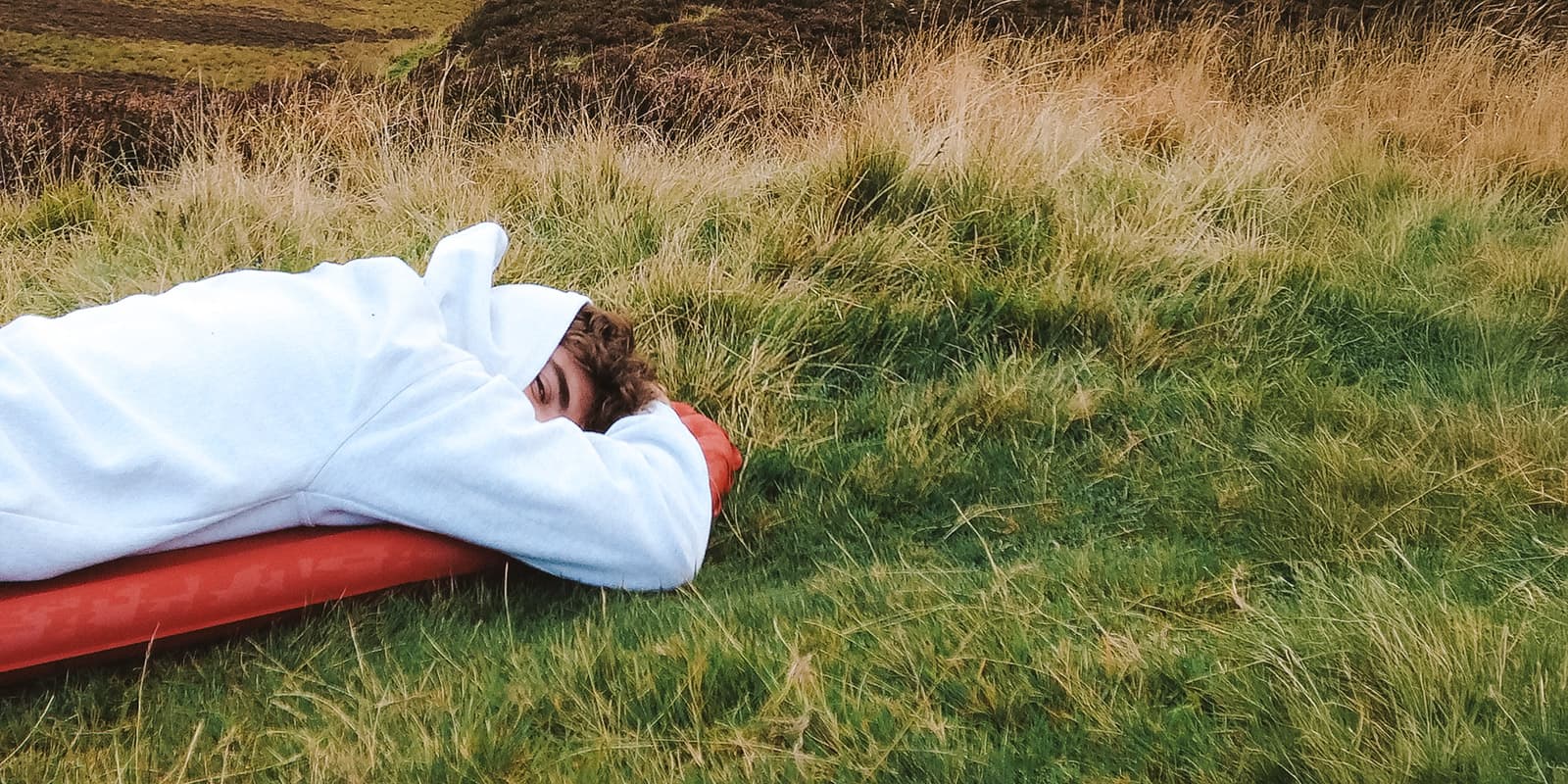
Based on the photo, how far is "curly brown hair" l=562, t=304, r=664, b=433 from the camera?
8.30 feet

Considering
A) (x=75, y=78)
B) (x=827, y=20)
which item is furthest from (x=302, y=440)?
(x=75, y=78)

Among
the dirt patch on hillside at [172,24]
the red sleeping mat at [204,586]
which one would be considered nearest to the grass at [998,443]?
the red sleeping mat at [204,586]

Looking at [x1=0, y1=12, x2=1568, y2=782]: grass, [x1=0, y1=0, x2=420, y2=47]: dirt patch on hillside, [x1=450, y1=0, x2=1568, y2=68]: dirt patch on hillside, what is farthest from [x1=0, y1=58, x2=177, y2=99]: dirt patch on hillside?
[x1=0, y1=12, x2=1568, y2=782]: grass

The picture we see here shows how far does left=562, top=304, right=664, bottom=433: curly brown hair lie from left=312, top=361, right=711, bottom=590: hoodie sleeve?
0.31 m

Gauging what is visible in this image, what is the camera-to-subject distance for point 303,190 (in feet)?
15.3

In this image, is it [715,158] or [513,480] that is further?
[715,158]

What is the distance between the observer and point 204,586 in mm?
1922

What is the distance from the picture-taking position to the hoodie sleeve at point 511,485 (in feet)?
6.56

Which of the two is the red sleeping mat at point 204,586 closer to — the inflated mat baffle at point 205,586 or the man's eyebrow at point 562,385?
the inflated mat baffle at point 205,586

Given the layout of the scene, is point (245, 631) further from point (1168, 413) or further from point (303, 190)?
point (303, 190)

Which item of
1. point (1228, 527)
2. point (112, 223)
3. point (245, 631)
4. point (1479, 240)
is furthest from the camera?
point (112, 223)

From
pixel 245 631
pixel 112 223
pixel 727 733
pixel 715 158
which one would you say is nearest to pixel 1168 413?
pixel 727 733

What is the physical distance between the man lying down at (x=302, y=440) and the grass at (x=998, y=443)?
186mm

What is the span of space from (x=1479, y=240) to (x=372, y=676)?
3.79m
